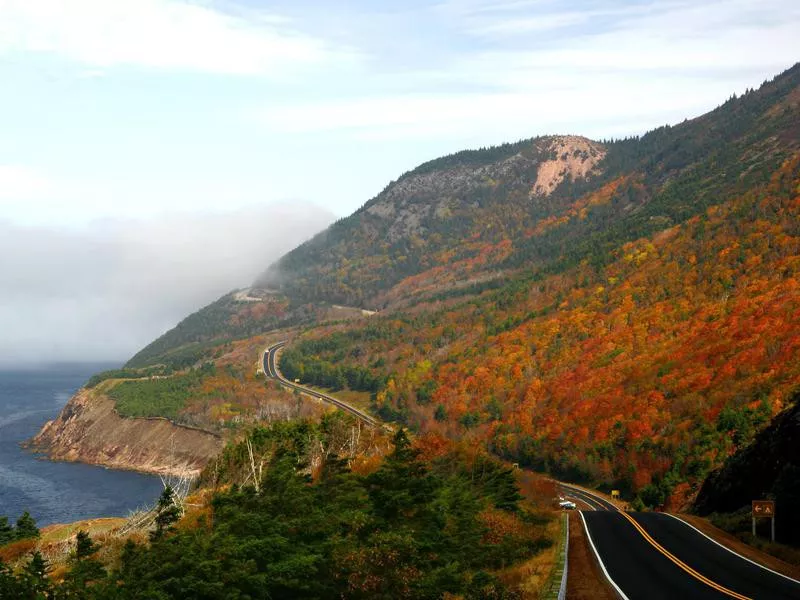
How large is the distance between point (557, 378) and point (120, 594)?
159400 millimetres

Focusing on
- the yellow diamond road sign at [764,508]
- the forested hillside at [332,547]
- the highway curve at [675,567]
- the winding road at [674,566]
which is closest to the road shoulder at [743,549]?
the winding road at [674,566]

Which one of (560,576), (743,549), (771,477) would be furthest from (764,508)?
(560,576)

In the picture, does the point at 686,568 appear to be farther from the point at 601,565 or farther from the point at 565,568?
the point at 565,568

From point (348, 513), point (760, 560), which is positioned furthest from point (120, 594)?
point (760, 560)

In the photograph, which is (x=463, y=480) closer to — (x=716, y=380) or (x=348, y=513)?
(x=348, y=513)

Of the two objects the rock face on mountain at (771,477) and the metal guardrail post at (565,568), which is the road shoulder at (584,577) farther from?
the rock face on mountain at (771,477)

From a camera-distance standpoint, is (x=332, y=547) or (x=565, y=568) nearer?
(x=565, y=568)

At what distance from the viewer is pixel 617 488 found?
122375mm

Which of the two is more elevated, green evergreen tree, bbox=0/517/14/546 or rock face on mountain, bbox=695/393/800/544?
rock face on mountain, bbox=695/393/800/544

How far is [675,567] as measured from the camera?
1560 inches

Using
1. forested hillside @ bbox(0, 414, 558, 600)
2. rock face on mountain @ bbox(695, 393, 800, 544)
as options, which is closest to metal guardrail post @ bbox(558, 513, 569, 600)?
Result: forested hillside @ bbox(0, 414, 558, 600)

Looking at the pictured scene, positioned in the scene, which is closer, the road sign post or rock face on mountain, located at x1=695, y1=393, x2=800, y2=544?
the road sign post

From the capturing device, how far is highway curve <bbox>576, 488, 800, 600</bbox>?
112 feet

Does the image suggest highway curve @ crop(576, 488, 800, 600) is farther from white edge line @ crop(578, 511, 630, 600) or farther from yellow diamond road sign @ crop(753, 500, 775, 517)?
yellow diamond road sign @ crop(753, 500, 775, 517)
